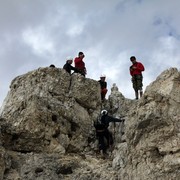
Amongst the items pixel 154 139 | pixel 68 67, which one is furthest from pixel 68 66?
pixel 154 139

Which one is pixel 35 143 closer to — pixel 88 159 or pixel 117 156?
pixel 88 159

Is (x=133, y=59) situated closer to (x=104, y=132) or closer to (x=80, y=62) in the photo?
(x=80, y=62)

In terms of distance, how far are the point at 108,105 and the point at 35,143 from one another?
7.91 meters

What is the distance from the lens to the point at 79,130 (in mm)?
28922

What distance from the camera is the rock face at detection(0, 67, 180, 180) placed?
2270 centimetres

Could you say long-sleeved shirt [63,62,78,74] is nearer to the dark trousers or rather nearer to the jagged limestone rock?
the dark trousers

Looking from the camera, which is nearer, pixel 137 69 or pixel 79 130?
pixel 79 130

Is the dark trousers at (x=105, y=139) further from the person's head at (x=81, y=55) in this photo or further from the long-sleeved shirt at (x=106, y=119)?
the person's head at (x=81, y=55)

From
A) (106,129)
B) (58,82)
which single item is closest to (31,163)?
(106,129)

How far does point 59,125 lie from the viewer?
2798 centimetres

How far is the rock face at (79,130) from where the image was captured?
22703 mm

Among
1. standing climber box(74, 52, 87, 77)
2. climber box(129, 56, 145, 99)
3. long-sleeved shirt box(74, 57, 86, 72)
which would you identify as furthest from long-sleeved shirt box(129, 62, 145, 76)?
long-sleeved shirt box(74, 57, 86, 72)

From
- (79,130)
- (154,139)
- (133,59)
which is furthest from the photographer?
(133,59)

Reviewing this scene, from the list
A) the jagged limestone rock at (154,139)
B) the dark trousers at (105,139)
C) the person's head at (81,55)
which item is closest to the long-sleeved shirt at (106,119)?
the dark trousers at (105,139)
